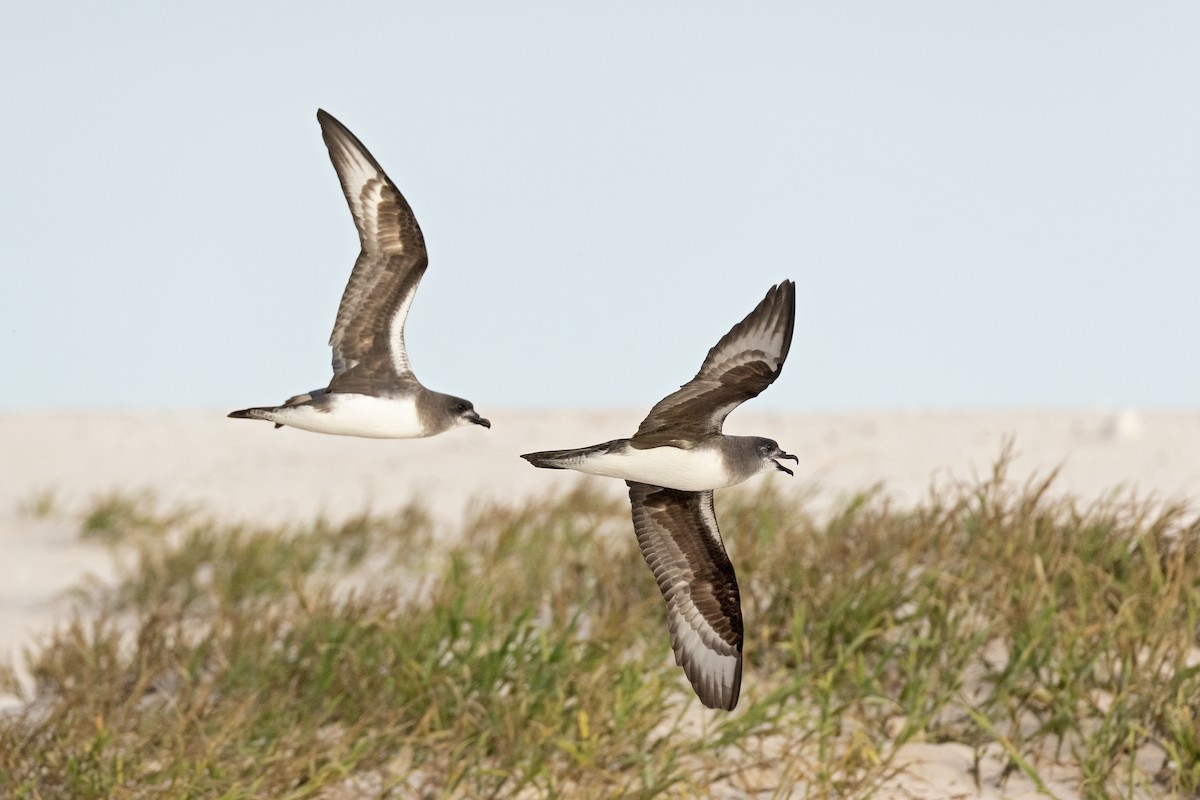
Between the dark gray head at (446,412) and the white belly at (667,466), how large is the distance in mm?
366

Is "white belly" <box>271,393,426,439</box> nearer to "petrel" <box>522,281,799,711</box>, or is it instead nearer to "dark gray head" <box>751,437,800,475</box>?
"petrel" <box>522,281,799,711</box>

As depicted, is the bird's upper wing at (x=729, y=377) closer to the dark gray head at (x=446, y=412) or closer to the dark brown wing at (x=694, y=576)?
the dark gray head at (x=446, y=412)

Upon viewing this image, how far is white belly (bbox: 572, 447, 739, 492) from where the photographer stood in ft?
10.2

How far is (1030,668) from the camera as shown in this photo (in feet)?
22.0

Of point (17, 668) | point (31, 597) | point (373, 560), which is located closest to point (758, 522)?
point (373, 560)

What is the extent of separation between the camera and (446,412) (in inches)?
135

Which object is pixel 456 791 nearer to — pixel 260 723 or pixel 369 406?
pixel 260 723

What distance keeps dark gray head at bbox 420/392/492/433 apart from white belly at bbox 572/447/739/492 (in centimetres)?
37

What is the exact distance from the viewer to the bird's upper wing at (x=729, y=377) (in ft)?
10.2

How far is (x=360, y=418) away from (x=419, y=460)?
14.9m

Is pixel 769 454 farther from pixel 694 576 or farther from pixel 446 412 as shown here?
pixel 694 576

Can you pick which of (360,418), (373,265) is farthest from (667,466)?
(373,265)

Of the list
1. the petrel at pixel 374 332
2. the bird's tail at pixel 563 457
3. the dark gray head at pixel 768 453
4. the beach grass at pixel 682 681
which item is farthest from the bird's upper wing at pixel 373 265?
the beach grass at pixel 682 681

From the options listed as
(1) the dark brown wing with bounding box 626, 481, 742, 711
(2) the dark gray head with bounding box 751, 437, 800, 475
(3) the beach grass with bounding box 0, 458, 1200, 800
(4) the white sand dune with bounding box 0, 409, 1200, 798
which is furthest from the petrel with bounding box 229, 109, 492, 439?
(4) the white sand dune with bounding box 0, 409, 1200, 798
